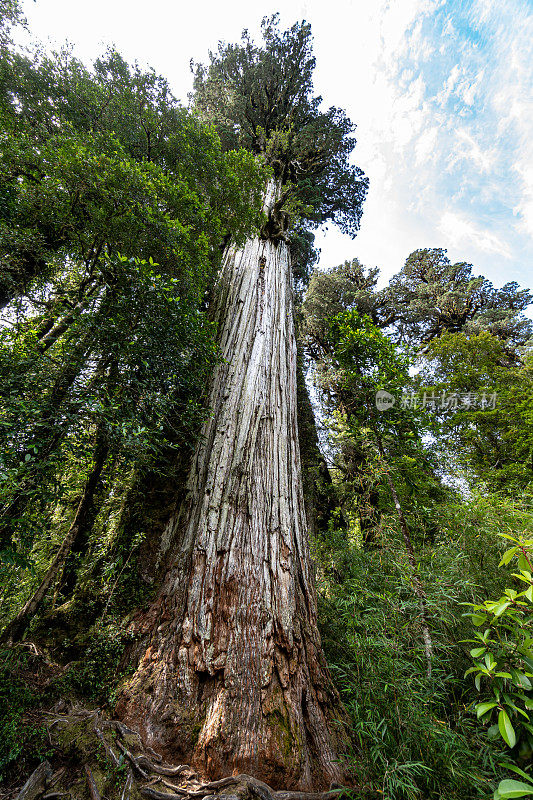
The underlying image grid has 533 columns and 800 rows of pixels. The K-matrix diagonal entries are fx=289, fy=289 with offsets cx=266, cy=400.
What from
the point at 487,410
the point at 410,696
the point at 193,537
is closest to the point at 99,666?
the point at 193,537

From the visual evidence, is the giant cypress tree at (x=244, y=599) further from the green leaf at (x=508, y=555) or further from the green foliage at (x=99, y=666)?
the green leaf at (x=508, y=555)

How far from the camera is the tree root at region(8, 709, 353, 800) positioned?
1.22 meters

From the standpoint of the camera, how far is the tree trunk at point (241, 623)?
1.45 meters

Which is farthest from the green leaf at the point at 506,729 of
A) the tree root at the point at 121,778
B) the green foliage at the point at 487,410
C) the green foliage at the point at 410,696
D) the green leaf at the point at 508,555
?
the green foliage at the point at 487,410

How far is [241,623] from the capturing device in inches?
68.8

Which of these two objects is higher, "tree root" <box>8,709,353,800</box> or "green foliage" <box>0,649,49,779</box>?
"green foliage" <box>0,649,49,779</box>

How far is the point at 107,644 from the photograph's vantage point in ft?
5.95

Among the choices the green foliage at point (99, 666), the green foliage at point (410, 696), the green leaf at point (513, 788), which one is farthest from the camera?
the green foliage at point (99, 666)

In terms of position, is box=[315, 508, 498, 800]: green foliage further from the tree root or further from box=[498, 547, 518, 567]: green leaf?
box=[498, 547, 518, 567]: green leaf

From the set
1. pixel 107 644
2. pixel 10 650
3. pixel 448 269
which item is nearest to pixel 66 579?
pixel 10 650

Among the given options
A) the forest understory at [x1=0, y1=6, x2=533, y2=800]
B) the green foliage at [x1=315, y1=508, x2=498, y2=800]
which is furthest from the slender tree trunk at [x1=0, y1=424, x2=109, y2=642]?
the green foliage at [x1=315, y1=508, x2=498, y2=800]

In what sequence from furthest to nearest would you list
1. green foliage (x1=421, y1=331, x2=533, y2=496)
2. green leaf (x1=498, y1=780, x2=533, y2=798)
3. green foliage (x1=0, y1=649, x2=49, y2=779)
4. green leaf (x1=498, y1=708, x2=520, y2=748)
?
green foliage (x1=421, y1=331, x2=533, y2=496) < green foliage (x1=0, y1=649, x2=49, y2=779) < green leaf (x1=498, y1=708, x2=520, y2=748) < green leaf (x1=498, y1=780, x2=533, y2=798)

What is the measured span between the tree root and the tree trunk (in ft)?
0.29

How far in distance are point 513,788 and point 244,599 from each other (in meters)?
1.39
